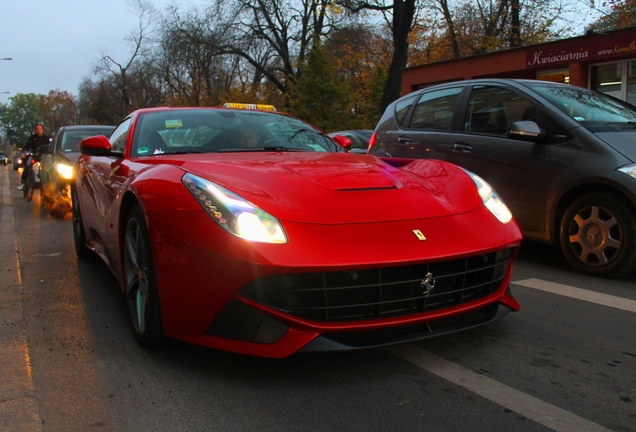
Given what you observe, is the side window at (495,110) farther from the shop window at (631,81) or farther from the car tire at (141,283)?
the shop window at (631,81)

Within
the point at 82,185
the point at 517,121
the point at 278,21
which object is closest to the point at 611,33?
the point at 517,121

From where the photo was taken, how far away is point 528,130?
5148mm

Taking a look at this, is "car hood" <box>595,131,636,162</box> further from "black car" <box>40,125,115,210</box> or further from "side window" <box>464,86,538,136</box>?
"black car" <box>40,125,115,210</box>

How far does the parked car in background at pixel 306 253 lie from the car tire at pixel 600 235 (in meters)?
1.75

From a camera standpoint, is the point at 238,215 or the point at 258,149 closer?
the point at 238,215

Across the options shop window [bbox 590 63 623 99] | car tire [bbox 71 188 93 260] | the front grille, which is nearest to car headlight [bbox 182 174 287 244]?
the front grille

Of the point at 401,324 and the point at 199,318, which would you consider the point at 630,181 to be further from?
the point at 199,318

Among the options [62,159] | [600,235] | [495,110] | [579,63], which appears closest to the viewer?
[600,235]

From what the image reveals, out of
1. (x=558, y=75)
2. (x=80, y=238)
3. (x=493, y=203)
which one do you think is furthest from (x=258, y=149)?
(x=558, y=75)

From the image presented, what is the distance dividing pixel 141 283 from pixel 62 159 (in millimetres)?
7866

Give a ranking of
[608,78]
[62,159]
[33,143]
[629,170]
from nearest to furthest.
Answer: [629,170], [62,159], [33,143], [608,78]

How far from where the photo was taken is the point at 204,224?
2.80m

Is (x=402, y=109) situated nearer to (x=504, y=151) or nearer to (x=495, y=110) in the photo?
(x=495, y=110)

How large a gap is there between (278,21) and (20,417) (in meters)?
38.6
